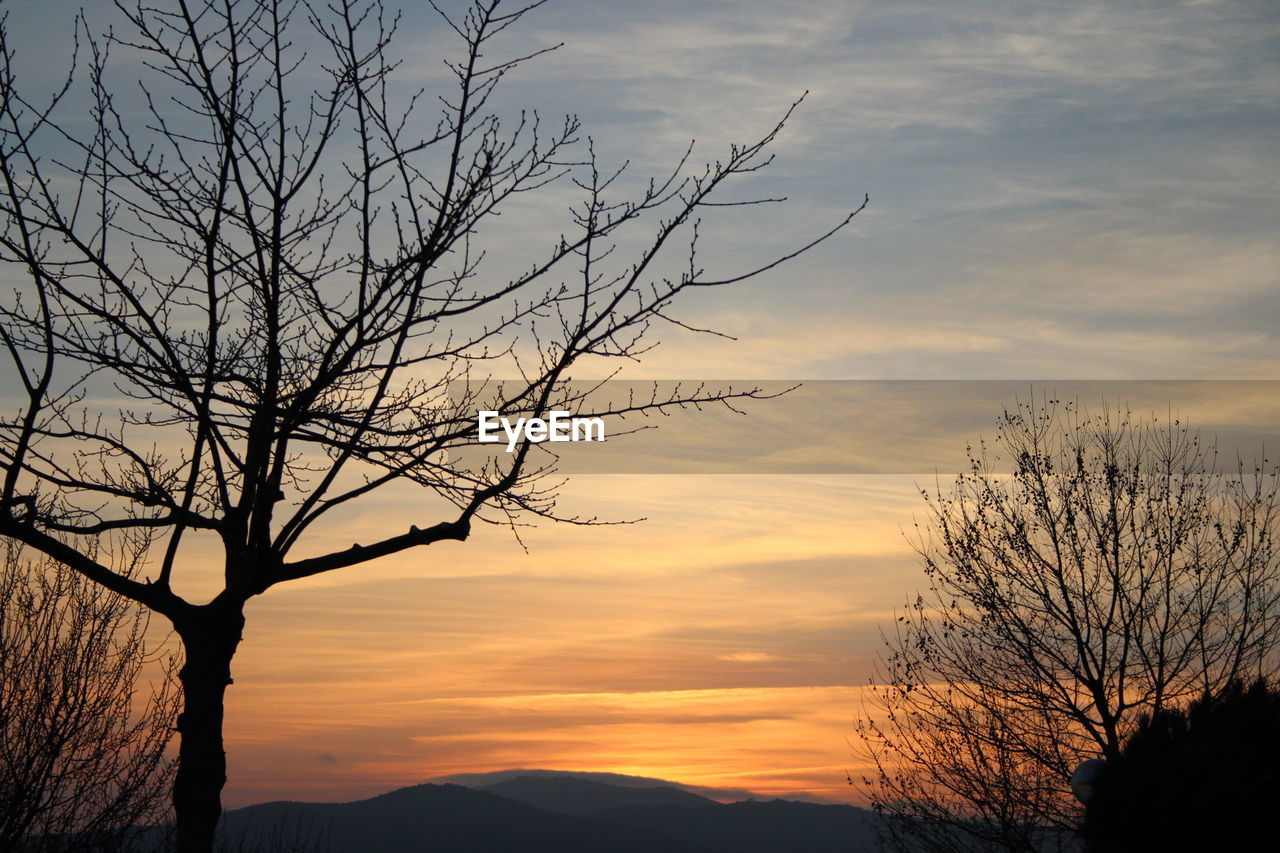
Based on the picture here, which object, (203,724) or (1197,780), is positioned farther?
(1197,780)

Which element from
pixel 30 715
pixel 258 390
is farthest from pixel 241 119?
pixel 30 715

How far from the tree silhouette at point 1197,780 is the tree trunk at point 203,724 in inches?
238

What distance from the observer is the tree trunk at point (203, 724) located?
576 centimetres

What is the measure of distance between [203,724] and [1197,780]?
6371mm

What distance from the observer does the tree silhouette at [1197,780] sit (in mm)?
6879

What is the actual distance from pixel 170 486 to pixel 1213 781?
23.1ft

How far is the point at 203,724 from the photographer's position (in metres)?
5.93

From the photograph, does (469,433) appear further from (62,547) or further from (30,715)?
(30,715)

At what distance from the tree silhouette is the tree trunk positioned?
19.9 ft

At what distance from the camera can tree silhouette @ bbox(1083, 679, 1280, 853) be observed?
6.88 meters

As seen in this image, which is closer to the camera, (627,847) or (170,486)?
(170,486)

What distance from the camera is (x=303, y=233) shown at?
634cm

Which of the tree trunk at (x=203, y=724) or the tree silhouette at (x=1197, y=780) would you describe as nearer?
the tree trunk at (x=203, y=724)

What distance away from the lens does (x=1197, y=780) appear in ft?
23.6
